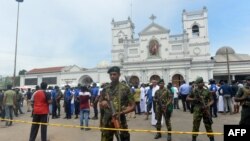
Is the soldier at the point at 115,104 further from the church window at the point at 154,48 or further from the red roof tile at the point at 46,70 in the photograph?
the red roof tile at the point at 46,70

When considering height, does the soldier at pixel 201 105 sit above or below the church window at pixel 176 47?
below

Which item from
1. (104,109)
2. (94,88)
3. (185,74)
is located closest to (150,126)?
(94,88)

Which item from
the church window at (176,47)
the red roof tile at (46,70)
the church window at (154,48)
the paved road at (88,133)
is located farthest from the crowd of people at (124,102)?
the red roof tile at (46,70)

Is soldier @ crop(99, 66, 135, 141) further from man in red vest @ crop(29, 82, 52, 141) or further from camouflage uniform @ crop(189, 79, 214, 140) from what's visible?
man in red vest @ crop(29, 82, 52, 141)

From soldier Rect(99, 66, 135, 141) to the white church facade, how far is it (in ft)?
112

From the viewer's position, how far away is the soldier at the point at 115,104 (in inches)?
177

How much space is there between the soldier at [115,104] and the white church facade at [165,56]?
112 ft

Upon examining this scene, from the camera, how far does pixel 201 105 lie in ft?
21.6

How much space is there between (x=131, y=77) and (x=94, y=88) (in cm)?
3047

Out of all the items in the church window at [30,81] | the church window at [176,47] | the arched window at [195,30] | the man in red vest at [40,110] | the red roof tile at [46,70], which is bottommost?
the man in red vest at [40,110]

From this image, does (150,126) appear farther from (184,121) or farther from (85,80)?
(85,80)

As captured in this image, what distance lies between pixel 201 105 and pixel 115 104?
2.94 metres

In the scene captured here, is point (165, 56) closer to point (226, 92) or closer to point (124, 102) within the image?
point (226, 92)

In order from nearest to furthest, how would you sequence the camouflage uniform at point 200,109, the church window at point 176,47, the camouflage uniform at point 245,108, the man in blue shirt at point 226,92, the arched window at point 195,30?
the camouflage uniform at point 245,108
the camouflage uniform at point 200,109
the man in blue shirt at point 226,92
the church window at point 176,47
the arched window at point 195,30
